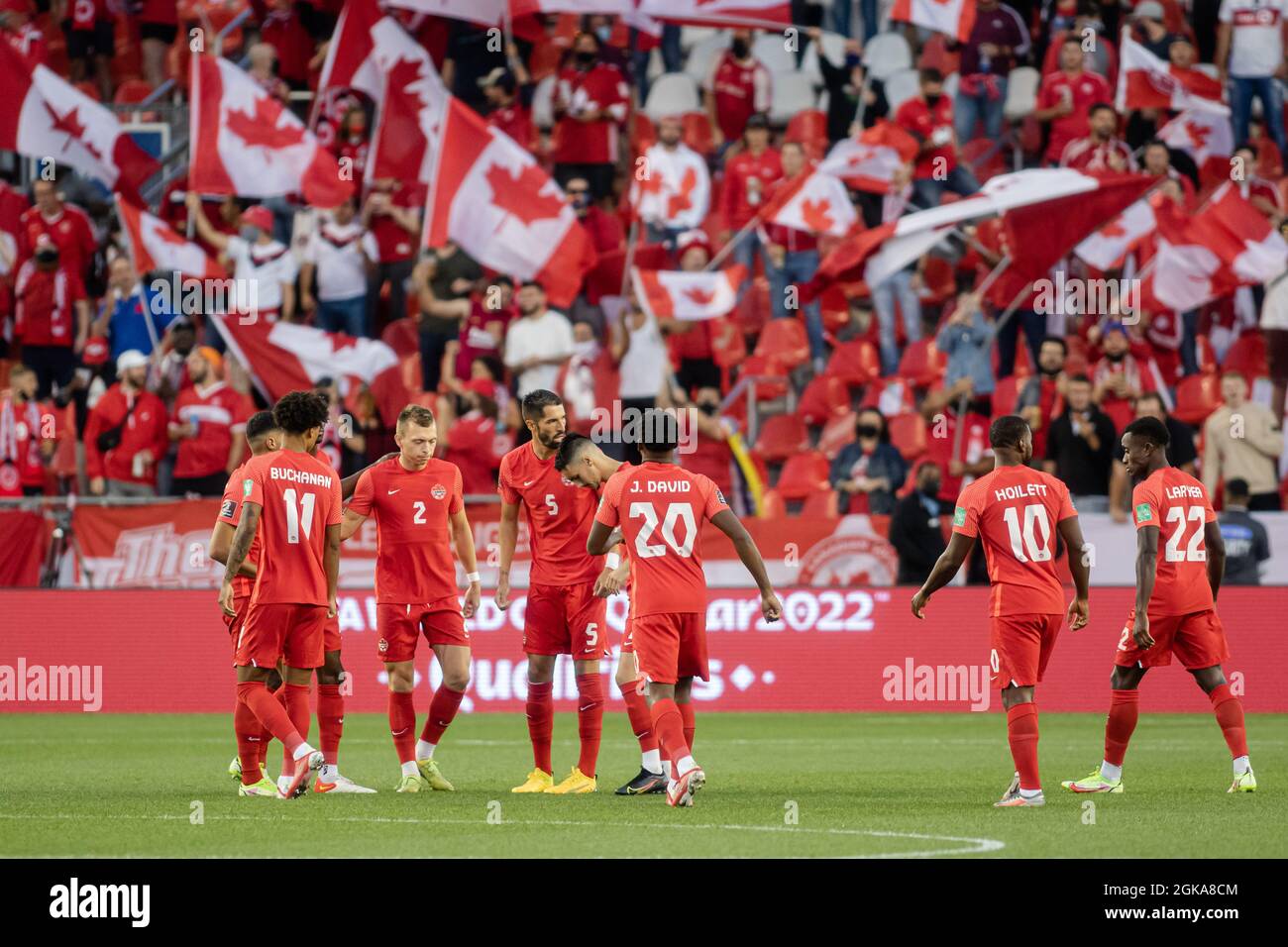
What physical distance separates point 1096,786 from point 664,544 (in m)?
3.17

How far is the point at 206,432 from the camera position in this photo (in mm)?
22328

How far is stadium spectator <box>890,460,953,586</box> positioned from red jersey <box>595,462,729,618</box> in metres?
9.14

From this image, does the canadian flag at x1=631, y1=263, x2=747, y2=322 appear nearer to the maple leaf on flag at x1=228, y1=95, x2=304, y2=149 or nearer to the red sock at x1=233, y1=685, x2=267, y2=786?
the maple leaf on flag at x1=228, y1=95, x2=304, y2=149

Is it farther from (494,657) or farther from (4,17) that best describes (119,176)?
(494,657)

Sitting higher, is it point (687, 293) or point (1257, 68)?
point (1257, 68)

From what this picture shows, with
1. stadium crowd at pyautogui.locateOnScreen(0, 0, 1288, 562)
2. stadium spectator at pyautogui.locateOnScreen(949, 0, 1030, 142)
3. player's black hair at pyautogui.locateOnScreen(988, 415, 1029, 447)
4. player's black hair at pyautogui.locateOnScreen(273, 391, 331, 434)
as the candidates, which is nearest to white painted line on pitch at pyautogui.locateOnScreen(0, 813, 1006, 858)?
player's black hair at pyautogui.locateOnScreen(273, 391, 331, 434)

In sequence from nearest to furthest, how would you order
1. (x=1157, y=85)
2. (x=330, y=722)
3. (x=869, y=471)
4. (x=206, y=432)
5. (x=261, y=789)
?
(x=261, y=789) → (x=330, y=722) → (x=869, y=471) → (x=206, y=432) → (x=1157, y=85)

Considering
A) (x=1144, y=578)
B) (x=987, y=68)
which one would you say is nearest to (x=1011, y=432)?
(x=1144, y=578)

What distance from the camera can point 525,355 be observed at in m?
23.0

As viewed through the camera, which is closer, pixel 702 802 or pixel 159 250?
pixel 702 802

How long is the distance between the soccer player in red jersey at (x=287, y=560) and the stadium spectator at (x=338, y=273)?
40.9 feet

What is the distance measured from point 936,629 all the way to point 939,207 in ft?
19.3

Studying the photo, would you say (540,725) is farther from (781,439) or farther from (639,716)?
(781,439)

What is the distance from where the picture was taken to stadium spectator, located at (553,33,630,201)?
25.1 meters
